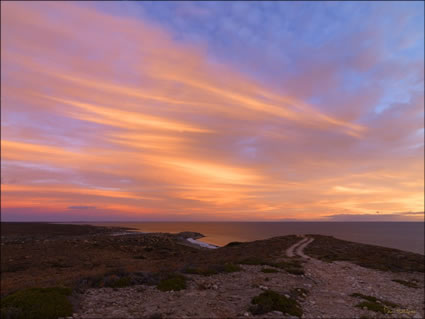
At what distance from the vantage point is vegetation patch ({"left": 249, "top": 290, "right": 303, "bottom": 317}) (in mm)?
14188

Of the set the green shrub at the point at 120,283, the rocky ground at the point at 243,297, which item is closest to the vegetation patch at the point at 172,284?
the rocky ground at the point at 243,297

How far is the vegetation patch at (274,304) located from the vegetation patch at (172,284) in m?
5.00

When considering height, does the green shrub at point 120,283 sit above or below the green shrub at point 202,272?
above

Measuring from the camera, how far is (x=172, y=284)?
724 inches

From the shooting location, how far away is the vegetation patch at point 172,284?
1784 centimetres

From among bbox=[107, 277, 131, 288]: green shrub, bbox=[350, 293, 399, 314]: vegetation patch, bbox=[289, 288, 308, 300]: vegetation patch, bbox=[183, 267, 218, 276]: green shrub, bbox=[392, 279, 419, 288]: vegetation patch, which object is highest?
bbox=[107, 277, 131, 288]: green shrub

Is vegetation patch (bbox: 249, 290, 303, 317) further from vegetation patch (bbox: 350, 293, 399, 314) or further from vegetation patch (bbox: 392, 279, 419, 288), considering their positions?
vegetation patch (bbox: 392, 279, 419, 288)

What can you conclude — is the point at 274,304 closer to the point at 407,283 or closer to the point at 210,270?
the point at 210,270

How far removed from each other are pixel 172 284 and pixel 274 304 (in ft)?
21.9

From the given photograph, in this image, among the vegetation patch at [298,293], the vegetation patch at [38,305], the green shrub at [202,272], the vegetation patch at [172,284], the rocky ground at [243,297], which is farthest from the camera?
the green shrub at [202,272]

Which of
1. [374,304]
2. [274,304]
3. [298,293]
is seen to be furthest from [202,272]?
[374,304]

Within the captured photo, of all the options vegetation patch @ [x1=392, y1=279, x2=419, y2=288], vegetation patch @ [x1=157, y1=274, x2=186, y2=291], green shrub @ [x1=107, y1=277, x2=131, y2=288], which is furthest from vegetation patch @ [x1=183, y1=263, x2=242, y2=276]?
vegetation patch @ [x1=392, y1=279, x2=419, y2=288]

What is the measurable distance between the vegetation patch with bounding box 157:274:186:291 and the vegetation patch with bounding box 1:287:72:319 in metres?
5.29

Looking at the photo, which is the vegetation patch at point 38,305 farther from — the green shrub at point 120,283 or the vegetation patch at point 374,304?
the vegetation patch at point 374,304
